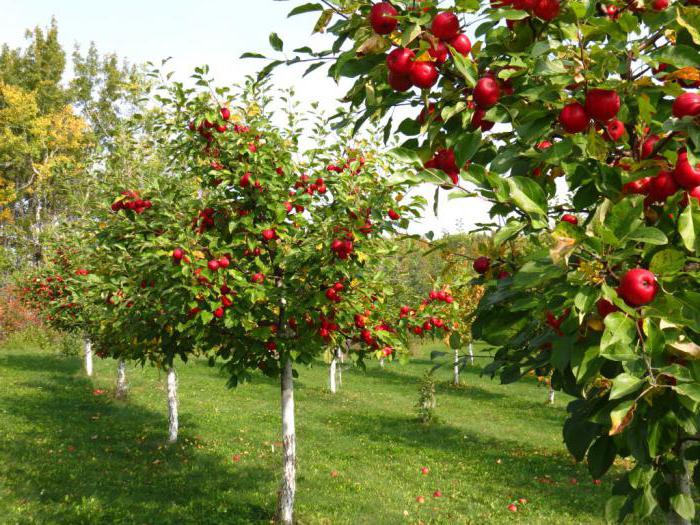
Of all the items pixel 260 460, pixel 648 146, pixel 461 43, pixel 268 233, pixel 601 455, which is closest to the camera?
pixel 461 43

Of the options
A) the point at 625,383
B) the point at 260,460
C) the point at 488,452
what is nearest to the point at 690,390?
the point at 625,383

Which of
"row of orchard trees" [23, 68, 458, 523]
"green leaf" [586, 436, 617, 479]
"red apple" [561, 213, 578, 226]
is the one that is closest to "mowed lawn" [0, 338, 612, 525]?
"row of orchard trees" [23, 68, 458, 523]

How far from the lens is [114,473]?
8.77 meters

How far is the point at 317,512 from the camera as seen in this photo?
7594 millimetres

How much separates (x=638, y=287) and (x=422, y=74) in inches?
33.7

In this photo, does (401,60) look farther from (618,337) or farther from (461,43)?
(618,337)

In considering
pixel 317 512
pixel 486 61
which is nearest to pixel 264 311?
pixel 317 512

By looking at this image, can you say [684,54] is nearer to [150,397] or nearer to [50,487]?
[50,487]

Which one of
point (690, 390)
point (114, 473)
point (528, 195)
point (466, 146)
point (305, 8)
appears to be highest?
point (305, 8)

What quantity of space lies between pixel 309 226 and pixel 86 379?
16.0 meters

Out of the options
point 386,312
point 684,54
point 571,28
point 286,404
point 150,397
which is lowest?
point 150,397

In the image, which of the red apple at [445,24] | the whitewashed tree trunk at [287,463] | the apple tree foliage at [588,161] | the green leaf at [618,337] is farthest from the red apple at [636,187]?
the whitewashed tree trunk at [287,463]

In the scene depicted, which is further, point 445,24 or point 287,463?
point 287,463

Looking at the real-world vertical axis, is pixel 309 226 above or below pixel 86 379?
above
